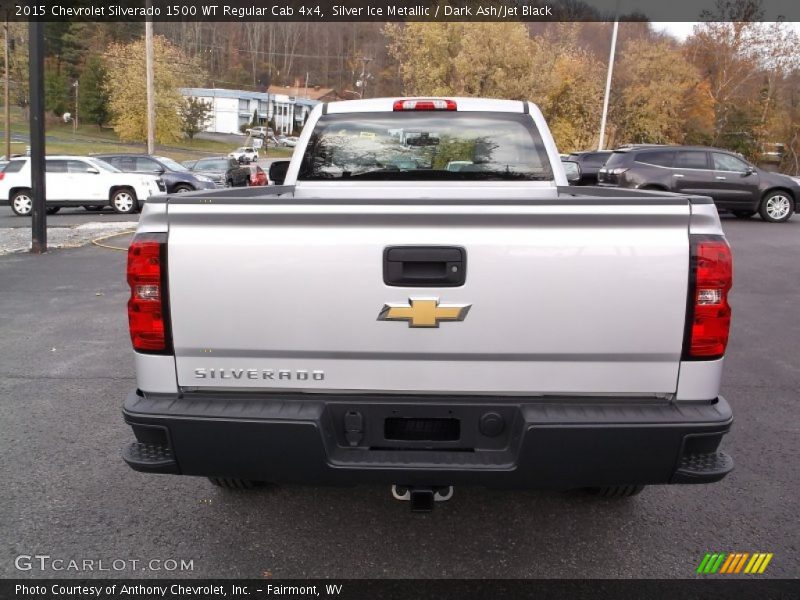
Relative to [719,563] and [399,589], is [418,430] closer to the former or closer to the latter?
[399,589]

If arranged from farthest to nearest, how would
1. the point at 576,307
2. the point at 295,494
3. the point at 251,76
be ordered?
the point at 251,76
the point at 295,494
the point at 576,307

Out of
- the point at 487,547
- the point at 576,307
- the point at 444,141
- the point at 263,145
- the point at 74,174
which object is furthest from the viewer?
the point at 263,145

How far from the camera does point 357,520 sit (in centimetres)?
326

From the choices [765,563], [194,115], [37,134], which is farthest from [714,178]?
[194,115]

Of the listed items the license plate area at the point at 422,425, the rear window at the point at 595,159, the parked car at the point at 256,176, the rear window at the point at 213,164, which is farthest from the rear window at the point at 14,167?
the license plate area at the point at 422,425

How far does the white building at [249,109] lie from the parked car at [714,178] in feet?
271

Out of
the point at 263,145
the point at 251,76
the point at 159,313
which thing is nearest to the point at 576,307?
the point at 159,313

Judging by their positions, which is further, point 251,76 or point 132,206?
point 251,76

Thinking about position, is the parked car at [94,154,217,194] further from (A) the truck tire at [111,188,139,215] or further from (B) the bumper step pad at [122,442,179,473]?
(B) the bumper step pad at [122,442,179,473]

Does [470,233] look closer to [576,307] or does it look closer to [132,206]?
[576,307]

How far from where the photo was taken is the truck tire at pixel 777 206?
16297mm

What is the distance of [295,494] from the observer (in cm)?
352

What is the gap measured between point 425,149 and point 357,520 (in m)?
2.36

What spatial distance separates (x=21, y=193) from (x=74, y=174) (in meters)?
1.61
